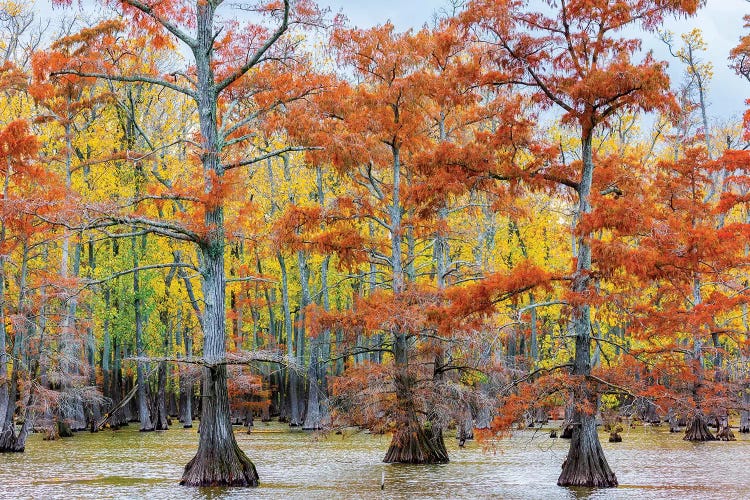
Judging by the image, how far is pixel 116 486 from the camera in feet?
55.8

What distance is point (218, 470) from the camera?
16.4 m

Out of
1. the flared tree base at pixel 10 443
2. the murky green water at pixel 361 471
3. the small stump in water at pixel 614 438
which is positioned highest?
the flared tree base at pixel 10 443

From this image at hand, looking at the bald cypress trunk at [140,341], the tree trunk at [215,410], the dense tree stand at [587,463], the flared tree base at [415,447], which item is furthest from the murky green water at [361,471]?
the bald cypress trunk at [140,341]

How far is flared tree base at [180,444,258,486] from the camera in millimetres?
16312

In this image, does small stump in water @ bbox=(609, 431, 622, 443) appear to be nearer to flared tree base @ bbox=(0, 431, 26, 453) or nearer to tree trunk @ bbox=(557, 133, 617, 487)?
tree trunk @ bbox=(557, 133, 617, 487)

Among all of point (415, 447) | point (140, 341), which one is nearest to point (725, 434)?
point (415, 447)

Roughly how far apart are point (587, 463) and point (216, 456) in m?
6.92

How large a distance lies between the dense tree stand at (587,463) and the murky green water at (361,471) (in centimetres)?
34

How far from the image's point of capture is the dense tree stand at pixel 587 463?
52.4 feet

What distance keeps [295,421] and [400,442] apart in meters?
19.9

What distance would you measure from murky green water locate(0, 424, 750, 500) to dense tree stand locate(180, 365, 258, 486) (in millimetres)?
423

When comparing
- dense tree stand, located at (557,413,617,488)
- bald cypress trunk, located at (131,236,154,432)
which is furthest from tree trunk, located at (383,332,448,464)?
bald cypress trunk, located at (131,236,154,432)

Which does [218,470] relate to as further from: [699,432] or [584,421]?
[699,432]

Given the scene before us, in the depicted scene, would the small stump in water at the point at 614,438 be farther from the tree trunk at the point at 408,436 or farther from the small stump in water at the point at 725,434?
the tree trunk at the point at 408,436
